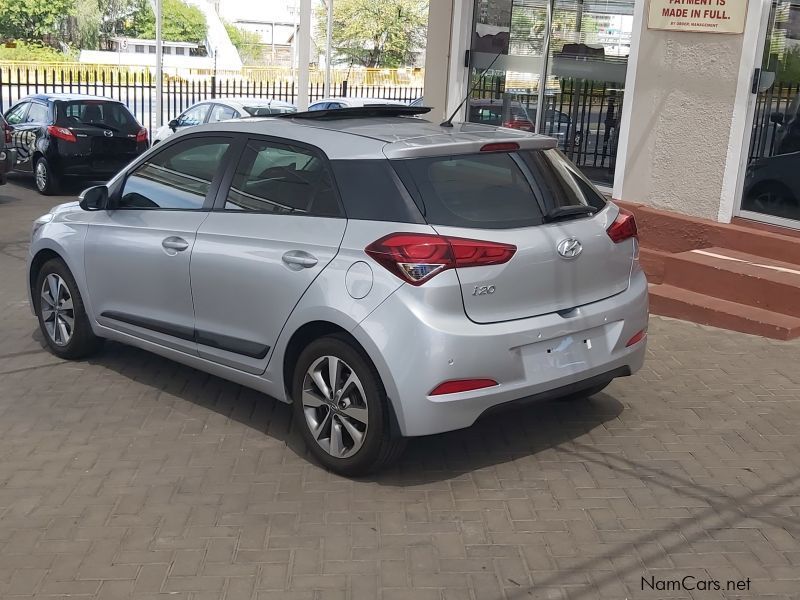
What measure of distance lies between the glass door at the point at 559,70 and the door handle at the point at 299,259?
563 cm

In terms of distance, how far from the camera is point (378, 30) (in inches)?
3556

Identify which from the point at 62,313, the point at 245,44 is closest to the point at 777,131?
the point at 62,313

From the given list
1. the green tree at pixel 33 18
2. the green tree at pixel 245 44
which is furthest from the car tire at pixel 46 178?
the green tree at pixel 245 44

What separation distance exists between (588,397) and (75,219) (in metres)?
3.51

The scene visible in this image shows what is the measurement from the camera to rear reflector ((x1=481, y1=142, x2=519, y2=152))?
4.93 m

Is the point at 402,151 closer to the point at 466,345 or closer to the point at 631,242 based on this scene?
the point at 466,345

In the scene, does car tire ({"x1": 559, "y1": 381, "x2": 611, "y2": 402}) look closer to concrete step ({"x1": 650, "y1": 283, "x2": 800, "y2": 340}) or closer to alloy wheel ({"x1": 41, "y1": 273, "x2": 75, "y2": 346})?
concrete step ({"x1": 650, "y1": 283, "x2": 800, "y2": 340})

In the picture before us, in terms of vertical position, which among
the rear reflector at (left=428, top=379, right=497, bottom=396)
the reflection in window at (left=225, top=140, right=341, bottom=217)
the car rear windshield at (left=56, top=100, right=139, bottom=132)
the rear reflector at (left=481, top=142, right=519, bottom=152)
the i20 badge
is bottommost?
the rear reflector at (left=428, top=379, right=497, bottom=396)

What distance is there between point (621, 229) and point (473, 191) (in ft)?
3.01

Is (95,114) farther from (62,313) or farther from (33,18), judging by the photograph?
(33,18)

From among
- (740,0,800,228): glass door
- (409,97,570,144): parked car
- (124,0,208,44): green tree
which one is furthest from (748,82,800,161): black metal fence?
(124,0,208,44): green tree

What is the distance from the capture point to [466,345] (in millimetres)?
4418

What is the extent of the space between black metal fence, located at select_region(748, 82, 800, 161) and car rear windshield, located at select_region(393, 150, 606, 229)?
4.10 m

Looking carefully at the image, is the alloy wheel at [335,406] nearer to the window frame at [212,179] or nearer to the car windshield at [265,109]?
the window frame at [212,179]
